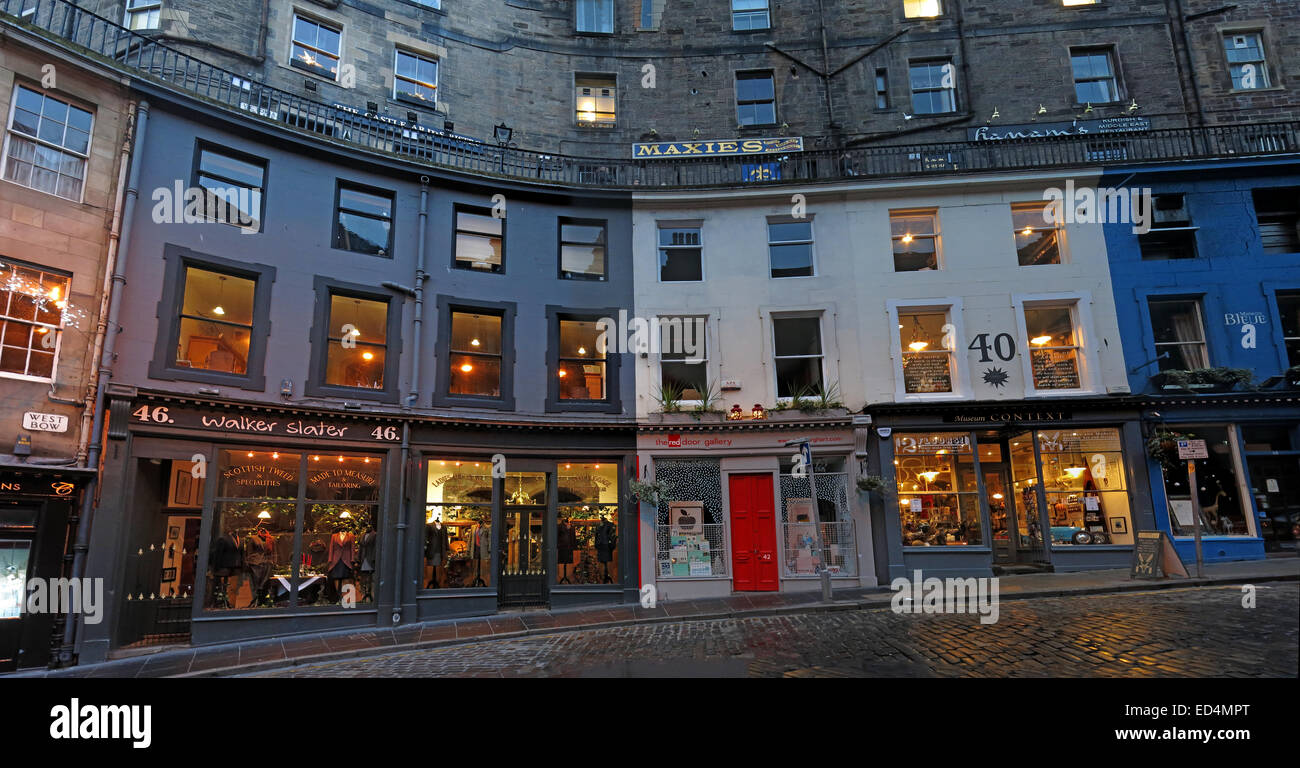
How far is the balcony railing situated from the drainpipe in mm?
4119

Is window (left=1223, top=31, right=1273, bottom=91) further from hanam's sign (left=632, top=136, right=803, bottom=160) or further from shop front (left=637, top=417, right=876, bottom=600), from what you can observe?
shop front (left=637, top=417, right=876, bottom=600)

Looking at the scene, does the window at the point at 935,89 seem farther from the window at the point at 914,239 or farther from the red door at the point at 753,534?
the red door at the point at 753,534

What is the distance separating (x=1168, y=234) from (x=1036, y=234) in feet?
11.1

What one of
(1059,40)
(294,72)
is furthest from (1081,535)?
(294,72)

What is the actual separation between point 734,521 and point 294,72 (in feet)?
Answer: 55.0

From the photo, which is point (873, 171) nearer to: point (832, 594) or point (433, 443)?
point (832, 594)

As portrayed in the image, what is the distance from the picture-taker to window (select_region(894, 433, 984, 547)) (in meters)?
15.6

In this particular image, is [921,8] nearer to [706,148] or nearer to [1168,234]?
[706,148]

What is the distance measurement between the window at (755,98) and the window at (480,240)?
8.89m

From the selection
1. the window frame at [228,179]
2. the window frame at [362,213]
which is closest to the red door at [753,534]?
the window frame at [362,213]

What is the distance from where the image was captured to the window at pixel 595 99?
2020 cm

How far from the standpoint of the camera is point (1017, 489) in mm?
16281

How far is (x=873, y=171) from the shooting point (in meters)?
18.8

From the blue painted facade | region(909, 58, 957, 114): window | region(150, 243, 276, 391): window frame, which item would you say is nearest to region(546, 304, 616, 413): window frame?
region(150, 243, 276, 391): window frame
